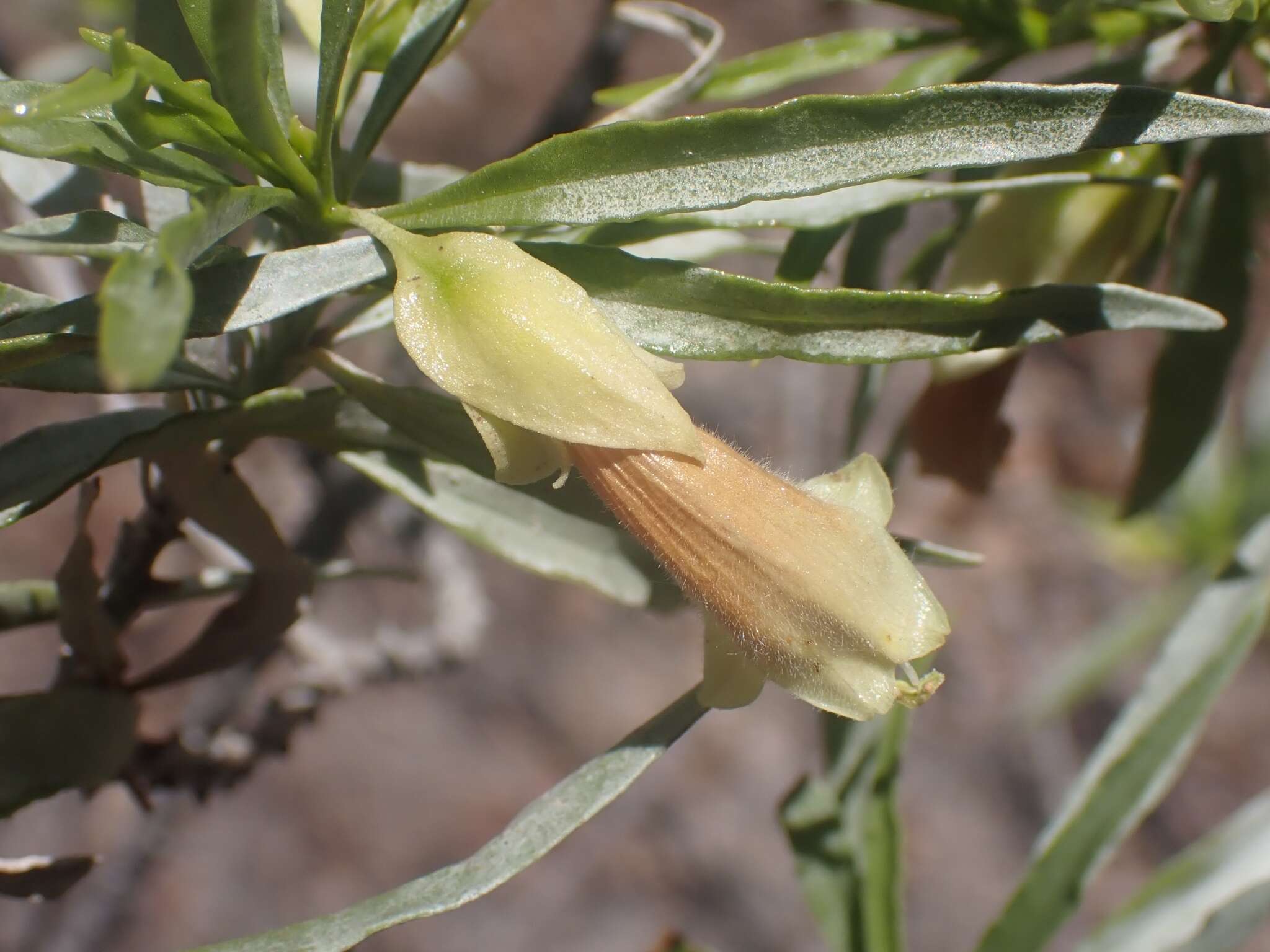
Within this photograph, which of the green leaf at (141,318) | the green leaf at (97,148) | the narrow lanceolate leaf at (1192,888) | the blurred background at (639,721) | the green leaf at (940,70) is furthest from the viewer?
the blurred background at (639,721)

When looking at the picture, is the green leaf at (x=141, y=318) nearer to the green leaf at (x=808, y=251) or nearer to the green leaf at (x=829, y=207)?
the green leaf at (x=829, y=207)

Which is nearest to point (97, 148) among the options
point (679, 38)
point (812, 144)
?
point (812, 144)

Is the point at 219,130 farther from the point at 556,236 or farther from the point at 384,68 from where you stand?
the point at 556,236

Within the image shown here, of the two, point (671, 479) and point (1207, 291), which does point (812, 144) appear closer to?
point (671, 479)

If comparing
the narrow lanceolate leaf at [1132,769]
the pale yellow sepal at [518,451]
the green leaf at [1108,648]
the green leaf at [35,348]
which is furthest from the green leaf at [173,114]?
the green leaf at [1108,648]

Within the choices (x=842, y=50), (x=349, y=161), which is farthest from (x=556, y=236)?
(x=842, y=50)

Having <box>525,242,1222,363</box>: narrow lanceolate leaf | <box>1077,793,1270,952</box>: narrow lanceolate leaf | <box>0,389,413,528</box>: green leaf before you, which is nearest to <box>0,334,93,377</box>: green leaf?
<box>0,389,413,528</box>: green leaf
